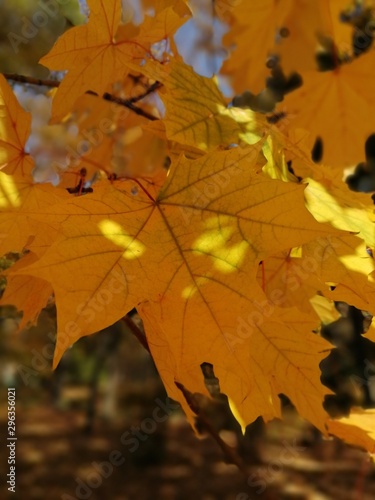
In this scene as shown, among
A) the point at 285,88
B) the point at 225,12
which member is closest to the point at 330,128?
the point at 225,12

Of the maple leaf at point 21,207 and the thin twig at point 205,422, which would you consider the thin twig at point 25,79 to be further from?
the thin twig at point 205,422

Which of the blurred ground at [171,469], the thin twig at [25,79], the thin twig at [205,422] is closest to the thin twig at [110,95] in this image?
the thin twig at [25,79]

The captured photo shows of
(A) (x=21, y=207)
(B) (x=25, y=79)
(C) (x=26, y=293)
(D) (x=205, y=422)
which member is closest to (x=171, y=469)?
(D) (x=205, y=422)

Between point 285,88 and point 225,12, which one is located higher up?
point 285,88

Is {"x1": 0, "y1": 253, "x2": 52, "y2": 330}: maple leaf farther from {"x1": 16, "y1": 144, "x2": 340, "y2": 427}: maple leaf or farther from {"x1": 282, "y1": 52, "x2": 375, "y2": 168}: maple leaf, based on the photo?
{"x1": 282, "y1": 52, "x2": 375, "y2": 168}: maple leaf

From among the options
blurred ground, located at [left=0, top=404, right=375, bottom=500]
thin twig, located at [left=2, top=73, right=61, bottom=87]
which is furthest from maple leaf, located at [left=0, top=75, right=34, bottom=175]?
blurred ground, located at [left=0, top=404, right=375, bottom=500]

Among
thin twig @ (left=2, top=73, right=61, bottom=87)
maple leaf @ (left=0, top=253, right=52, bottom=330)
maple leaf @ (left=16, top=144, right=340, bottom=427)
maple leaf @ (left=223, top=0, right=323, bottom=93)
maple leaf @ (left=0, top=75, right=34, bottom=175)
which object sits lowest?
maple leaf @ (left=16, top=144, right=340, bottom=427)

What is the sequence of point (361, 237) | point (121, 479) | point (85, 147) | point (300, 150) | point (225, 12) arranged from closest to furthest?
point (361, 237) < point (300, 150) < point (85, 147) < point (225, 12) < point (121, 479)

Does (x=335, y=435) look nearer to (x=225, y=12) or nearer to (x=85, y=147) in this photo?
(x=85, y=147)
